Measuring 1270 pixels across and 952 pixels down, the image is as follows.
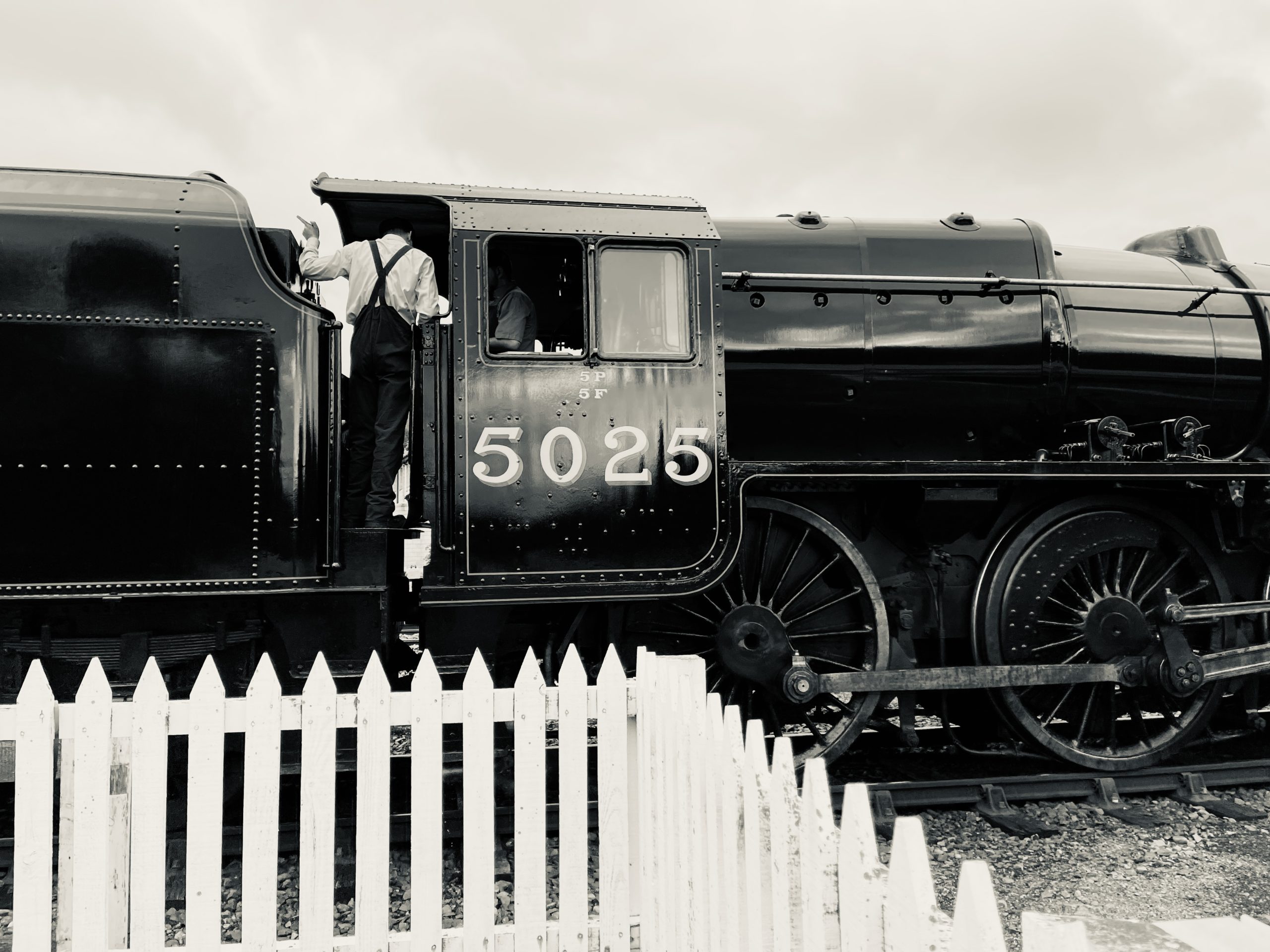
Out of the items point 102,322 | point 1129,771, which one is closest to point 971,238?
point 1129,771

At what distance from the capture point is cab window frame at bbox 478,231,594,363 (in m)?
4.07

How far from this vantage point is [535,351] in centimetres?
425

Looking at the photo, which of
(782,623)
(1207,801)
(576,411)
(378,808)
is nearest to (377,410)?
(576,411)

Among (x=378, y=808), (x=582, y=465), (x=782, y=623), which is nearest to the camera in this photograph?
(x=378, y=808)

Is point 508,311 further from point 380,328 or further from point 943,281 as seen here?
point 943,281

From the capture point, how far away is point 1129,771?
4828mm

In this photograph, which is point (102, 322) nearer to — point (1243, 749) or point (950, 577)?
point (950, 577)

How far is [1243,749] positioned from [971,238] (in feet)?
11.6

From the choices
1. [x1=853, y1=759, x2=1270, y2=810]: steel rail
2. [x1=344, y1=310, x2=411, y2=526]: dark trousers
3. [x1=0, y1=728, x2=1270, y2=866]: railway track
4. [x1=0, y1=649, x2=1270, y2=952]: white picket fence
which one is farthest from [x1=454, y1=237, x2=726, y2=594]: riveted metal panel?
[x1=853, y1=759, x2=1270, y2=810]: steel rail

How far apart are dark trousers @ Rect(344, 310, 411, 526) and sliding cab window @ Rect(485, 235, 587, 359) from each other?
439mm

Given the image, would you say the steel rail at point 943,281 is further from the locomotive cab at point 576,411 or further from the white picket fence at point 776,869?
the white picket fence at point 776,869

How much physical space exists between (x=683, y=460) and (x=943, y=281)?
5.61 ft

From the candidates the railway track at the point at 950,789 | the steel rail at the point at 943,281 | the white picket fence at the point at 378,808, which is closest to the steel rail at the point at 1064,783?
the railway track at the point at 950,789

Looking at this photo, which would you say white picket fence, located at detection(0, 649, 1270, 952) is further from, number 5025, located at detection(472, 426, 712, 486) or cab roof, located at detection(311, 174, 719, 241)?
cab roof, located at detection(311, 174, 719, 241)
